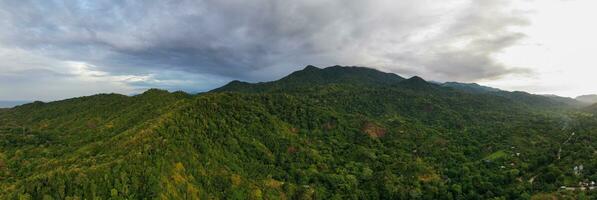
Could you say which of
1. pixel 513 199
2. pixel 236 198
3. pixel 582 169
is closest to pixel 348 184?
pixel 236 198

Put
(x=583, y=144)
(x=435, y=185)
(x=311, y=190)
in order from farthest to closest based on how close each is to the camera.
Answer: (x=583, y=144), (x=435, y=185), (x=311, y=190)

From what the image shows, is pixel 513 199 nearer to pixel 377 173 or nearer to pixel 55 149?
pixel 377 173

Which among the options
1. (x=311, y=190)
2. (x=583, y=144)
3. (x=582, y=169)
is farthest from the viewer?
(x=583, y=144)

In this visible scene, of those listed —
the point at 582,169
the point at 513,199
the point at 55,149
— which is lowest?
the point at 513,199

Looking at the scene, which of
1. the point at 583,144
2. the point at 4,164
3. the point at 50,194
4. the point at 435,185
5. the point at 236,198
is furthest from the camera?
the point at 583,144

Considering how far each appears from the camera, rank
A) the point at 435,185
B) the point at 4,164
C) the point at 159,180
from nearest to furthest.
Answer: the point at 159,180
the point at 4,164
the point at 435,185

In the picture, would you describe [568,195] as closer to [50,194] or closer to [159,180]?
[159,180]

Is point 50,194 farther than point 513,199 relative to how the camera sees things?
No

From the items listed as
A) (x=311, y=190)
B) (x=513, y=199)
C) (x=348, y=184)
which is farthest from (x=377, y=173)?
(x=513, y=199)

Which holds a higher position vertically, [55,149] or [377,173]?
[55,149]
